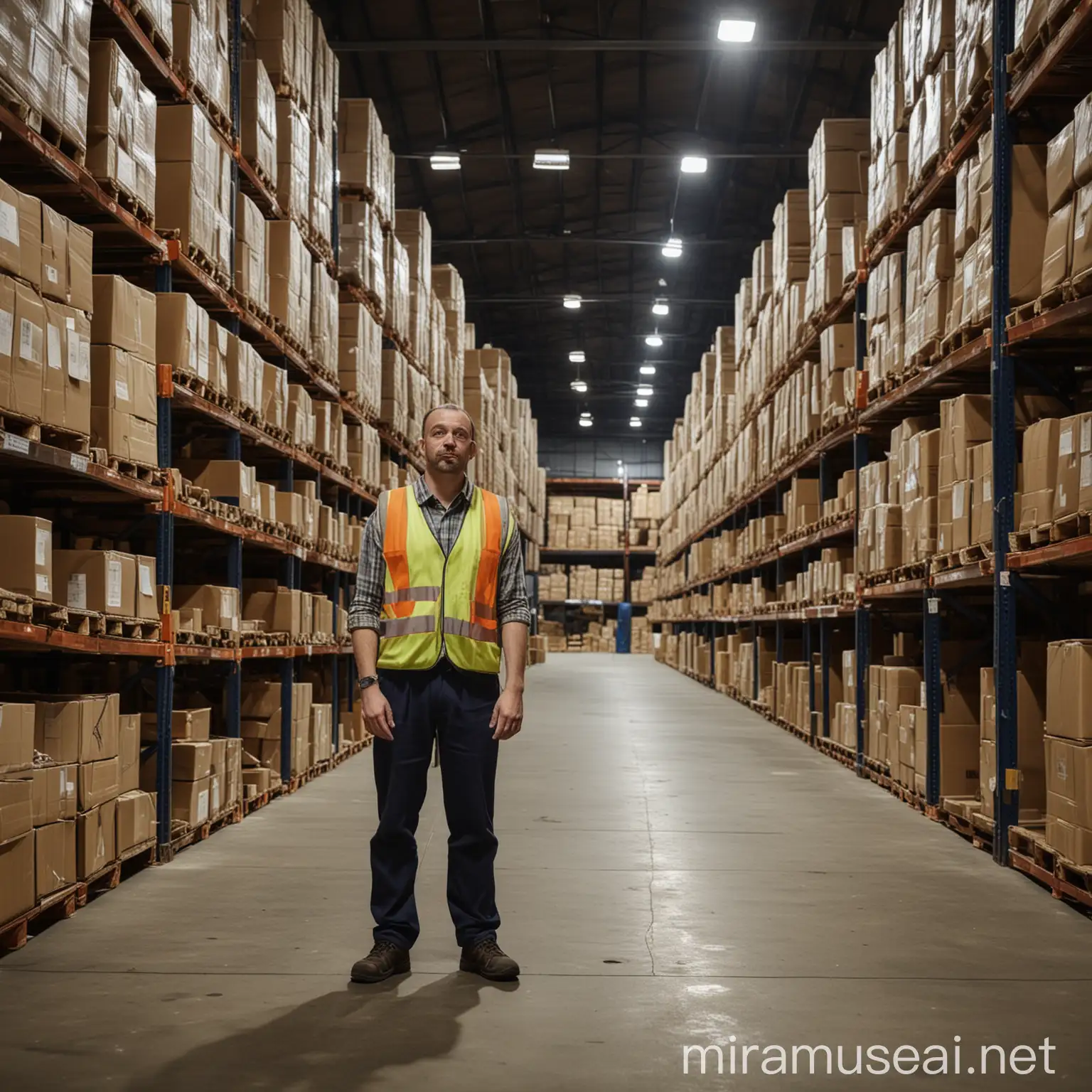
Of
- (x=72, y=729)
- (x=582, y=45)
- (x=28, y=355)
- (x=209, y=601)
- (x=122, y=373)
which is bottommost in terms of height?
(x=72, y=729)

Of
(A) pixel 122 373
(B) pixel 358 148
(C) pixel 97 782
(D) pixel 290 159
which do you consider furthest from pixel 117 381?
(B) pixel 358 148

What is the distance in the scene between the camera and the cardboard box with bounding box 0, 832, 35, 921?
14.2ft

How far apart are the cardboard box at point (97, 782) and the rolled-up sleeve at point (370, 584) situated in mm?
1560

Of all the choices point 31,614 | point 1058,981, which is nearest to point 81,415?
point 31,614

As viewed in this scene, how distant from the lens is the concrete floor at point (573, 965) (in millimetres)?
3377

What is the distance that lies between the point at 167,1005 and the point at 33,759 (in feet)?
4.38

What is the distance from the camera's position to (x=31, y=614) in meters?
4.85

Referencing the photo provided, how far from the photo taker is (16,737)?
4445 millimetres

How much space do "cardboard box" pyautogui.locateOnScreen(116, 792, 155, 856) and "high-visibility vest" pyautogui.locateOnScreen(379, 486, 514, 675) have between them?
2114 millimetres

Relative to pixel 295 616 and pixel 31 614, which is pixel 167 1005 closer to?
pixel 31 614

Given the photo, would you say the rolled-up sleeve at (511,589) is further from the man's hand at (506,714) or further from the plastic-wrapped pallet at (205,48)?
the plastic-wrapped pallet at (205,48)

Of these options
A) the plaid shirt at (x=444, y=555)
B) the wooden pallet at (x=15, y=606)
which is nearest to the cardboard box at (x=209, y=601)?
the wooden pallet at (x=15, y=606)

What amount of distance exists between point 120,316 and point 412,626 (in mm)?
2552

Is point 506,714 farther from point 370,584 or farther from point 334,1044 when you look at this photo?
point 334,1044
